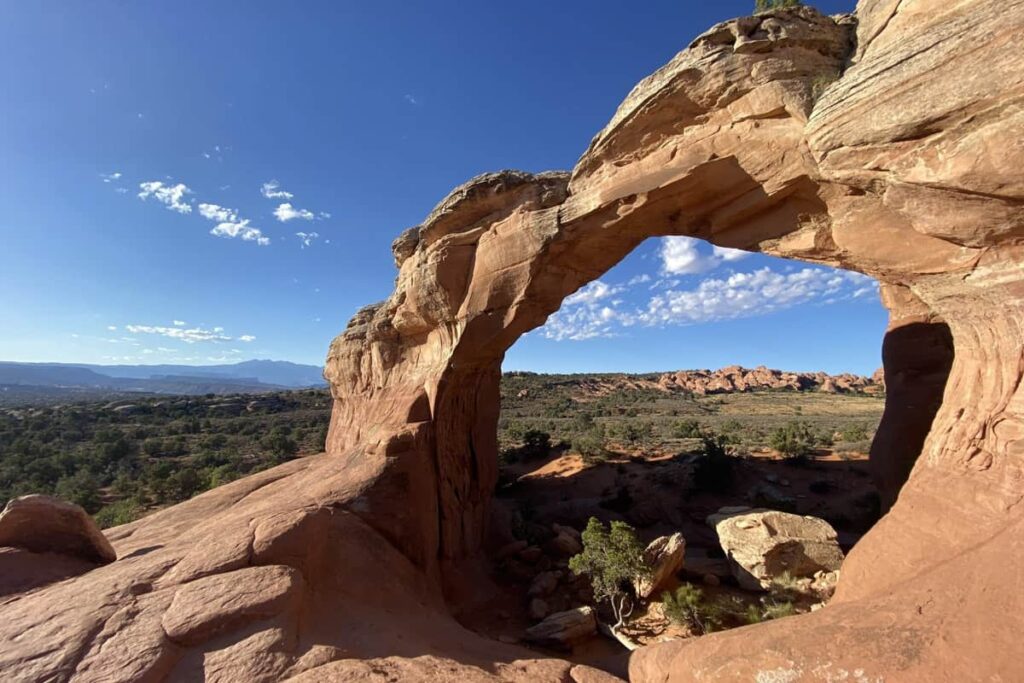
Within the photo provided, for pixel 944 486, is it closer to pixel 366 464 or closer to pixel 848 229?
pixel 848 229

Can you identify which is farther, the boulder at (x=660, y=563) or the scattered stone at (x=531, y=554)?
the scattered stone at (x=531, y=554)

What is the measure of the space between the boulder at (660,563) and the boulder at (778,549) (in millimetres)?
1655

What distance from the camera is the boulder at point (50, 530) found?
29.7ft

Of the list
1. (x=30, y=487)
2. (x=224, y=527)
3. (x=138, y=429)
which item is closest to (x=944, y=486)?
(x=224, y=527)

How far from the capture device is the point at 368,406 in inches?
624

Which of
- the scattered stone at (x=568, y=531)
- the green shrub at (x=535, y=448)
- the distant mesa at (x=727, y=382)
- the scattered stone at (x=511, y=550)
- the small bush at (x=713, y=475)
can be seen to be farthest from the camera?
the distant mesa at (x=727, y=382)

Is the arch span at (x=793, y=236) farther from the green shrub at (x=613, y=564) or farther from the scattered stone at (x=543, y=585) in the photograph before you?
the green shrub at (x=613, y=564)

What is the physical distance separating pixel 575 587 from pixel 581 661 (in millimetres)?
3185

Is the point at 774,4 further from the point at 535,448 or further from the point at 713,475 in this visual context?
the point at 535,448

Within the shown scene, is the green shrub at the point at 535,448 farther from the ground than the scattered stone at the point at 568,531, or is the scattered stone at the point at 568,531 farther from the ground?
the green shrub at the point at 535,448

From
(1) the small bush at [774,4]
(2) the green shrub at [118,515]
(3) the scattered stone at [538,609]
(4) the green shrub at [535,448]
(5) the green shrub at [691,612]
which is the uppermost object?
(1) the small bush at [774,4]

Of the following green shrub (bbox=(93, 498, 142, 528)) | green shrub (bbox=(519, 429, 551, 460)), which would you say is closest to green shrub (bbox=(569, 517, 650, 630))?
green shrub (bbox=(519, 429, 551, 460))

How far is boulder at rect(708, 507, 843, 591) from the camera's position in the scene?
433 inches

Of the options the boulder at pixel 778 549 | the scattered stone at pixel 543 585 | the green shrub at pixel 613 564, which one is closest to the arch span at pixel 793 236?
the scattered stone at pixel 543 585
